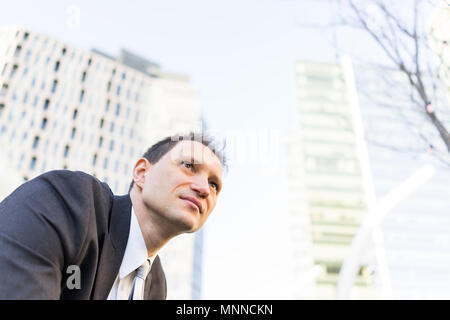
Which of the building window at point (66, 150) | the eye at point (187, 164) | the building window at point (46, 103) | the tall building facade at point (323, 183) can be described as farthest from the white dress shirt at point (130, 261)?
the tall building facade at point (323, 183)

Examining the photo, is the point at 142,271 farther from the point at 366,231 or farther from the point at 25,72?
the point at 25,72

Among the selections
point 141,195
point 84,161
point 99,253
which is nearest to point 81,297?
point 99,253

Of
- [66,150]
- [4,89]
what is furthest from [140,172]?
[4,89]

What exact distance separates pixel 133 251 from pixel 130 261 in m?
0.03

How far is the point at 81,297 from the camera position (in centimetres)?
99

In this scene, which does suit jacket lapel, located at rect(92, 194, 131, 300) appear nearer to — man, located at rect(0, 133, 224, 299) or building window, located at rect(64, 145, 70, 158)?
man, located at rect(0, 133, 224, 299)

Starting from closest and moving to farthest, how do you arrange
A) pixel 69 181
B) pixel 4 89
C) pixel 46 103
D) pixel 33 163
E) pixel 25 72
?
pixel 69 181 < pixel 4 89 < pixel 33 163 < pixel 25 72 < pixel 46 103

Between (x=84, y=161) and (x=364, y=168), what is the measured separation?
50958mm

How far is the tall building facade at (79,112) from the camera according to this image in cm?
3769

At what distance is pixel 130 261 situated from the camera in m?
1.17

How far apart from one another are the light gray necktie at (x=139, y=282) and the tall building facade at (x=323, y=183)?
200 feet

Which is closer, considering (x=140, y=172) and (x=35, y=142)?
(x=140, y=172)
